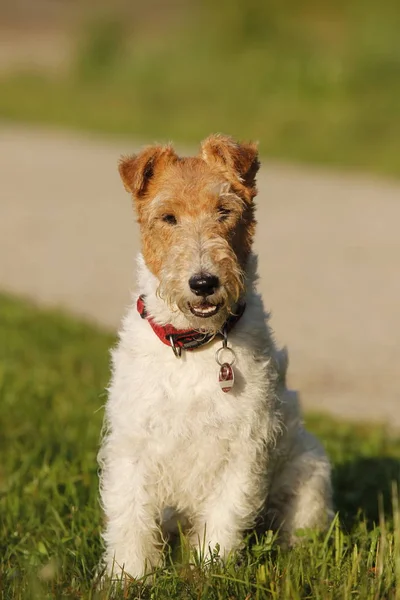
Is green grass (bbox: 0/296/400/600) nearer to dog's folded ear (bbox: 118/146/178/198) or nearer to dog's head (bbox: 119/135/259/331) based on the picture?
dog's head (bbox: 119/135/259/331)

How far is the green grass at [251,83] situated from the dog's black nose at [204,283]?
46.0ft

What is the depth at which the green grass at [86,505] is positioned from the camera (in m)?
4.31

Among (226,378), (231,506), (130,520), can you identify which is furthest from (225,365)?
(130,520)

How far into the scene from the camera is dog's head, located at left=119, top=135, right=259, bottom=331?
15.1 ft

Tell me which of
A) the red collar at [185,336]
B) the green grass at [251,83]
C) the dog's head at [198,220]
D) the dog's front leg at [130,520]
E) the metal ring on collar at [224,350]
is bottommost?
the dog's front leg at [130,520]

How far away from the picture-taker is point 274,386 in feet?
16.6

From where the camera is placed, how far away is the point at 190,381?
486 centimetres

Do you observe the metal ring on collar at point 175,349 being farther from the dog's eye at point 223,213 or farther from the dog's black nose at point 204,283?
the dog's eye at point 223,213

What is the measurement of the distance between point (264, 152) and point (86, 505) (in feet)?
48.5

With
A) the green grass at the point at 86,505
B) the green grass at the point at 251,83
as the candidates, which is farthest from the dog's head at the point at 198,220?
the green grass at the point at 251,83

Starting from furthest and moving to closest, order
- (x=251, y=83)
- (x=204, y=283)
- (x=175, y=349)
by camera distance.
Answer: (x=251, y=83) → (x=175, y=349) → (x=204, y=283)

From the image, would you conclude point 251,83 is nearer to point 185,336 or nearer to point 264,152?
point 264,152

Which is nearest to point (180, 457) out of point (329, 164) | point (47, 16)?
point (329, 164)

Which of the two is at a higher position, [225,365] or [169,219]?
[169,219]
